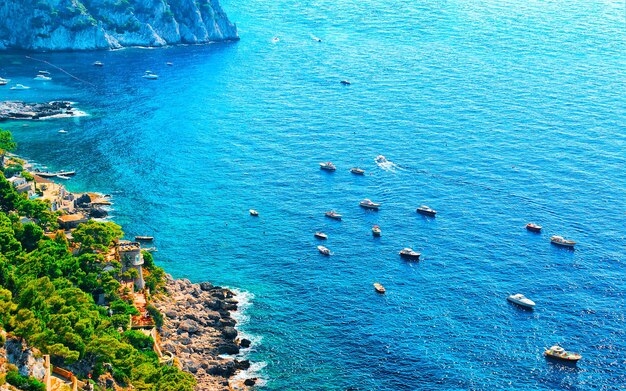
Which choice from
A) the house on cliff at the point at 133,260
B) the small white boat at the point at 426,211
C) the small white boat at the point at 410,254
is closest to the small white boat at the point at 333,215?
the small white boat at the point at 426,211

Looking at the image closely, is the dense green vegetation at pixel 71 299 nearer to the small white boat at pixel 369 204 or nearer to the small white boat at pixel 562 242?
the small white boat at pixel 369 204

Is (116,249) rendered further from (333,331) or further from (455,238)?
(455,238)

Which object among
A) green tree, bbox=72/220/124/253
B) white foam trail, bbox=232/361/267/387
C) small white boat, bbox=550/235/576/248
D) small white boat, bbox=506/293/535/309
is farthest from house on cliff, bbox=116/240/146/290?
small white boat, bbox=550/235/576/248

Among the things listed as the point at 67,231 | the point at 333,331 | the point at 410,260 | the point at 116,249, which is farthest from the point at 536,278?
the point at 67,231

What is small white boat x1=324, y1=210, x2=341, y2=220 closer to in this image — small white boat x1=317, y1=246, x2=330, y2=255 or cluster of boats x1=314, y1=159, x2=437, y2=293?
cluster of boats x1=314, y1=159, x2=437, y2=293

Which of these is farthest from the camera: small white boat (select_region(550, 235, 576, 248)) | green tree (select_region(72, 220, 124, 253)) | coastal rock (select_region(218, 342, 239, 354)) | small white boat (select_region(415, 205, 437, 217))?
small white boat (select_region(415, 205, 437, 217))
